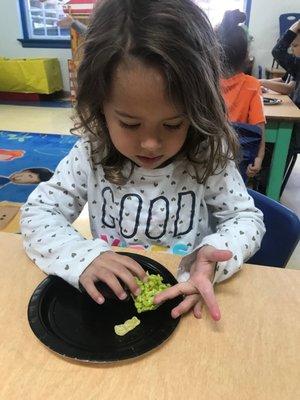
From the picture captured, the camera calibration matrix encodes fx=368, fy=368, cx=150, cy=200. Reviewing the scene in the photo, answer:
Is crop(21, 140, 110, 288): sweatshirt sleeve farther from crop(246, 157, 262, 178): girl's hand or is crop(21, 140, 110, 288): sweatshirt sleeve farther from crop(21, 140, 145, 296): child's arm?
crop(246, 157, 262, 178): girl's hand

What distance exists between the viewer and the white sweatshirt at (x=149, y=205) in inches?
30.8

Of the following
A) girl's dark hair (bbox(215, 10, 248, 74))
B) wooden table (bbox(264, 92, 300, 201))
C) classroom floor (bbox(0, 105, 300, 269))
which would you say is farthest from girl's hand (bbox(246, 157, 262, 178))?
classroom floor (bbox(0, 105, 300, 269))

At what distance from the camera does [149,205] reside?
34.6 inches

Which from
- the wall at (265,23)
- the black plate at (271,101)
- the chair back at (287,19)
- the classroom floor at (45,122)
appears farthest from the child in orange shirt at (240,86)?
the wall at (265,23)

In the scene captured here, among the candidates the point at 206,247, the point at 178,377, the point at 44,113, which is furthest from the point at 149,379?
the point at 44,113

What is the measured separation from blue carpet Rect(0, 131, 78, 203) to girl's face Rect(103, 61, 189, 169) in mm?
1822

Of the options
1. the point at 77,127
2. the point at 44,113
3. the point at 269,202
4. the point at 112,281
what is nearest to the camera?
the point at 112,281

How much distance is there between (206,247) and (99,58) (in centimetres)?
38

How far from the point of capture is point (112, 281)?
57 centimetres

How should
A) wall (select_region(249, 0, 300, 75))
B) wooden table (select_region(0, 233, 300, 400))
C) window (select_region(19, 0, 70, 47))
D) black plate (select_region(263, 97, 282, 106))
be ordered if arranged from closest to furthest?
1. wooden table (select_region(0, 233, 300, 400))
2. black plate (select_region(263, 97, 282, 106))
3. wall (select_region(249, 0, 300, 75))
4. window (select_region(19, 0, 70, 47))

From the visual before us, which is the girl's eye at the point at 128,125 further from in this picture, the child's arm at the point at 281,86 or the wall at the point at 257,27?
the wall at the point at 257,27

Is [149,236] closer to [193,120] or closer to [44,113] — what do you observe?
[193,120]

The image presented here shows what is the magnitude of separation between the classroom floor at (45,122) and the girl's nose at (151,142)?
2069mm

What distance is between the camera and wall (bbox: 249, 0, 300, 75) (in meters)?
4.48
